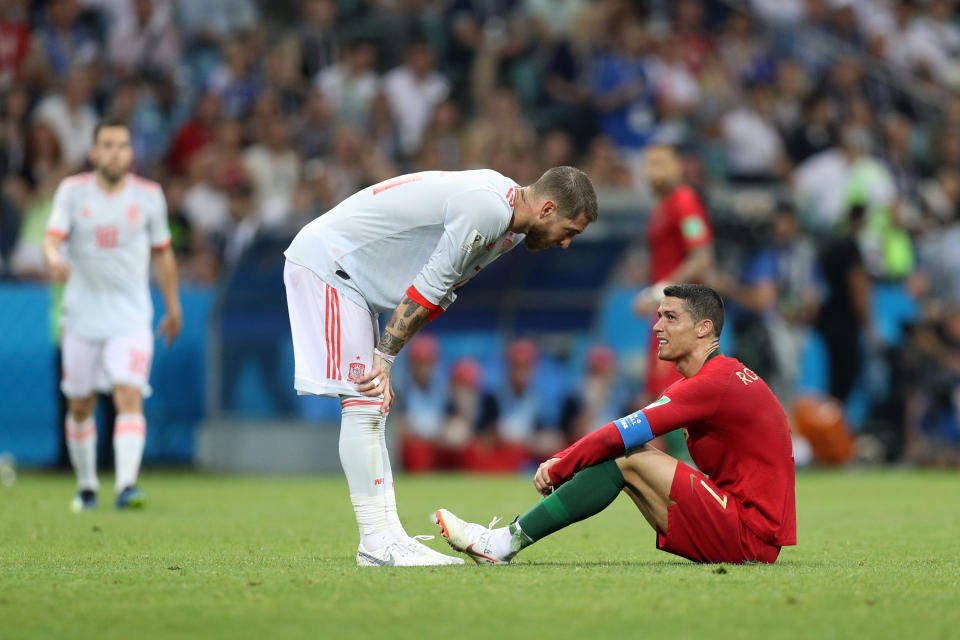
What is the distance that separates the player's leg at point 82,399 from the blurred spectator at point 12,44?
786cm

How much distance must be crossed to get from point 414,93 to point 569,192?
1331 centimetres

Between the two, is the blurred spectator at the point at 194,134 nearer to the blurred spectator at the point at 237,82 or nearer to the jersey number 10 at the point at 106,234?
the blurred spectator at the point at 237,82

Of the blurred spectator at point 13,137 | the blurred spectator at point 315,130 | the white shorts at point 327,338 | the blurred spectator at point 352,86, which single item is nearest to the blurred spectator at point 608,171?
the blurred spectator at point 352,86

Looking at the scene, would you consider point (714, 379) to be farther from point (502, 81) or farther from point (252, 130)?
point (502, 81)

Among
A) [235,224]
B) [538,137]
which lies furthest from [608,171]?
[235,224]

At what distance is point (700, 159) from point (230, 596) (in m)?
15.0

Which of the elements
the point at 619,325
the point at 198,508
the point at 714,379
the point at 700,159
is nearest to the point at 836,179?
the point at 700,159

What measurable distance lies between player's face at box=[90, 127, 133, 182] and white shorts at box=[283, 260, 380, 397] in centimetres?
417

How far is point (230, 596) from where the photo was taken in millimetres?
5461

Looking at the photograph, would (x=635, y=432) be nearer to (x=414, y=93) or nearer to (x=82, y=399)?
(x=82, y=399)

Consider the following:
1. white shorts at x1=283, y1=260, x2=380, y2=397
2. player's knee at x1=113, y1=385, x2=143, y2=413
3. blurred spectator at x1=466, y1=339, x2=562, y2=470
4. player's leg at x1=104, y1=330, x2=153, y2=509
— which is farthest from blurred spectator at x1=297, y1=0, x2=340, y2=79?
white shorts at x1=283, y1=260, x2=380, y2=397

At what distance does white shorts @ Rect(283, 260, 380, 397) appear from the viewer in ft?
21.5

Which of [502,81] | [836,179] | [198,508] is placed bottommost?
[198,508]

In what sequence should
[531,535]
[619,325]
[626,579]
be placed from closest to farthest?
[626,579]
[531,535]
[619,325]
